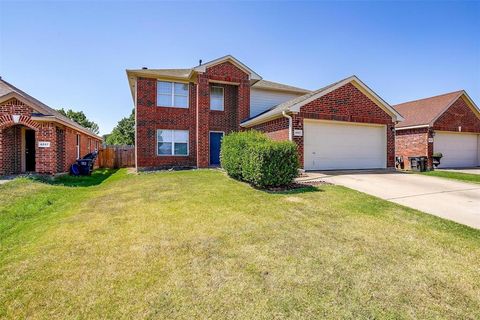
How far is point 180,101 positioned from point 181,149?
309 centimetres

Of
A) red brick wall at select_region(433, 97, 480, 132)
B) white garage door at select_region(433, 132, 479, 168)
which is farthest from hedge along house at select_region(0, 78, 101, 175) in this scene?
white garage door at select_region(433, 132, 479, 168)

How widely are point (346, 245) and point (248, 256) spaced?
65.5 inches

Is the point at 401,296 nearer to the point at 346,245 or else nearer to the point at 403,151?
the point at 346,245

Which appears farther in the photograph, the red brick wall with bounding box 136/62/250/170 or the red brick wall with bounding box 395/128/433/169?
the red brick wall with bounding box 395/128/433/169

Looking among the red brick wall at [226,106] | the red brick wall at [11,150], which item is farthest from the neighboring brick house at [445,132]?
the red brick wall at [11,150]

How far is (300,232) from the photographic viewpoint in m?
4.75

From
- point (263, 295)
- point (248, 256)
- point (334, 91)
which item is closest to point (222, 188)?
point (248, 256)

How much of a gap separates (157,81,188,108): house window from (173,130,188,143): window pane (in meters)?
1.65

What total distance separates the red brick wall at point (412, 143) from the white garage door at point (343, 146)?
5.29 meters

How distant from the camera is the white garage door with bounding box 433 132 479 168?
57.9 ft

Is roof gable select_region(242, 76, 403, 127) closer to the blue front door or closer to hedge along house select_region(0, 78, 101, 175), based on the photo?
the blue front door

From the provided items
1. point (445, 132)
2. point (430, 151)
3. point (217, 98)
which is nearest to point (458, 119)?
point (445, 132)

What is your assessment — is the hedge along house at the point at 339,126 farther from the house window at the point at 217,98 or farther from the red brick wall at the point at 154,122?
the red brick wall at the point at 154,122

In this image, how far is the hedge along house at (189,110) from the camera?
605 inches
